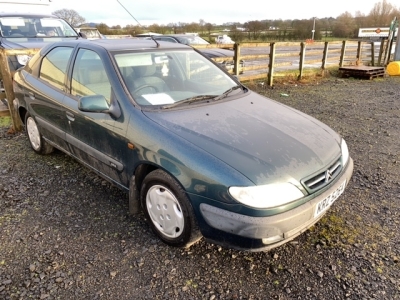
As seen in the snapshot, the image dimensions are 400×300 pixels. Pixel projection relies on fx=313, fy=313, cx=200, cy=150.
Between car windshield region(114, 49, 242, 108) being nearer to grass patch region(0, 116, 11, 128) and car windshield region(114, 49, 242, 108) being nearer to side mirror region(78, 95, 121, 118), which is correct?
side mirror region(78, 95, 121, 118)

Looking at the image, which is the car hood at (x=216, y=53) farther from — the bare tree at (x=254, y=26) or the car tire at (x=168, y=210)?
the bare tree at (x=254, y=26)

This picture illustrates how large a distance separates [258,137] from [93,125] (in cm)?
155

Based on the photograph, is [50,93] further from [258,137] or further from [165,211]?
[258,137]

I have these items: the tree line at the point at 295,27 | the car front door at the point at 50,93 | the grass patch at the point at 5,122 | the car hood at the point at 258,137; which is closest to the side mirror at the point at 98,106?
the car hood at the point at 258,137

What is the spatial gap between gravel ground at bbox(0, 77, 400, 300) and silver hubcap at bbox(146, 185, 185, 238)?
0.60ft

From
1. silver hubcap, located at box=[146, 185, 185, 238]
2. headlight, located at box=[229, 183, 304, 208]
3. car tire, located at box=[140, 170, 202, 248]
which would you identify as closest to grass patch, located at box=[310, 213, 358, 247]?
headlight, located at box=[229, 183, 304, 208]

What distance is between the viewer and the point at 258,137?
8.13ft

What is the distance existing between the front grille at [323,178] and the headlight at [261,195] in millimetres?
247

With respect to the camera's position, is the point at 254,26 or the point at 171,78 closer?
the point at 171,78

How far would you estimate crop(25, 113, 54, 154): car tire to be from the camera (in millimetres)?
4168

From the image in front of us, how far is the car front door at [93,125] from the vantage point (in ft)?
9.25

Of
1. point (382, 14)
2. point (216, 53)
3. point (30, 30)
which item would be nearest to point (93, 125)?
point (30, 30)

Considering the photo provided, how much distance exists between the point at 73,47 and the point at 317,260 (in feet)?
10.5

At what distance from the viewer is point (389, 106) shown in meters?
7.45
